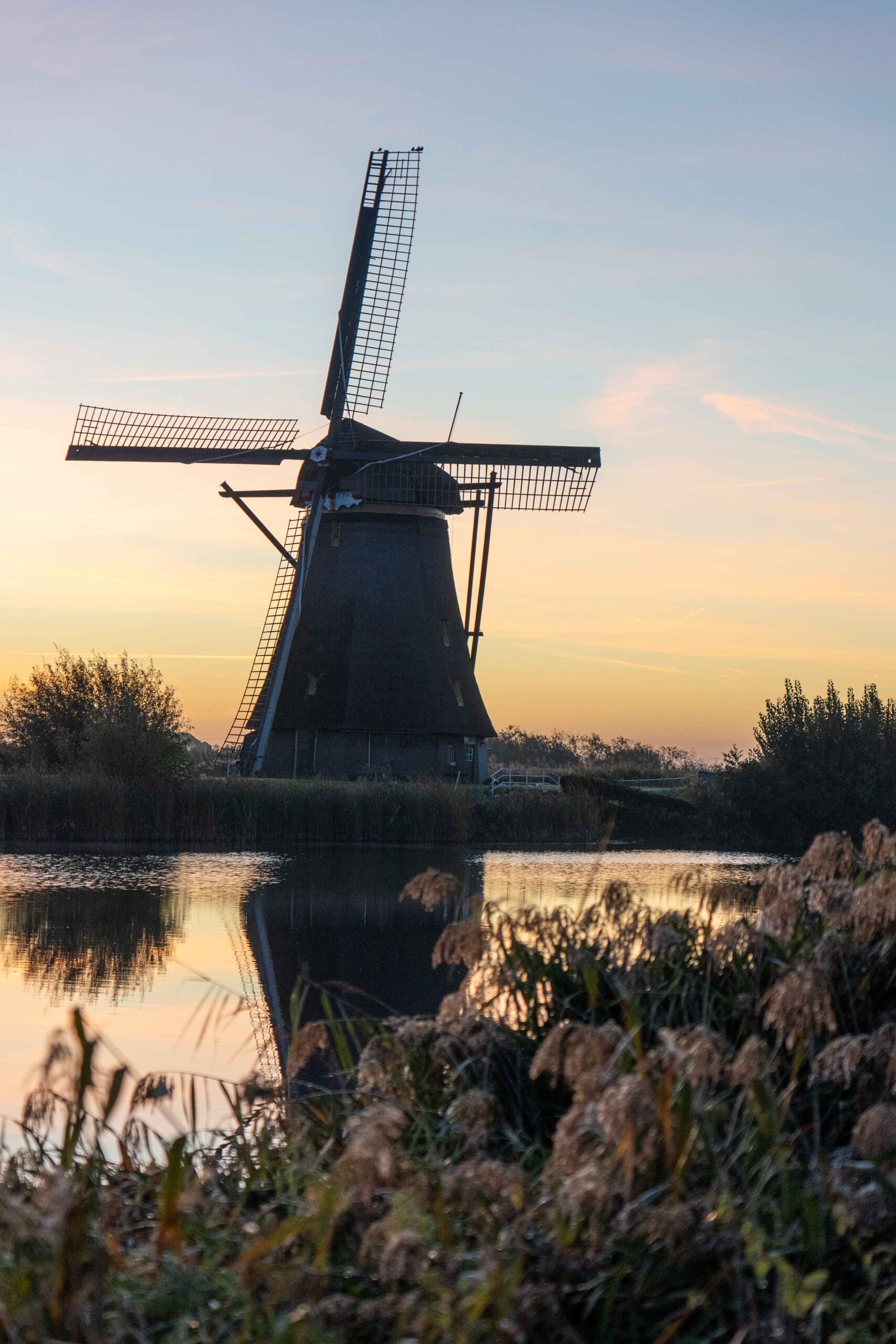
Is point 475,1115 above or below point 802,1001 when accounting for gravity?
below

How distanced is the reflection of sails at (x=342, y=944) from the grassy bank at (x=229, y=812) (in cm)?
466

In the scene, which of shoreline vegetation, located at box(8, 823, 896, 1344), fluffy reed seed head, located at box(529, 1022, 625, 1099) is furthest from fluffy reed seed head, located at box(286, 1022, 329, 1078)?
fluffy reed seed head, located at box(529, 1022, 625, 1099)

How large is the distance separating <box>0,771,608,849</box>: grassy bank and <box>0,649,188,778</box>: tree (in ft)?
3.95

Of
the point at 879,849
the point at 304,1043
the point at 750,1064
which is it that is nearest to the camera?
the point at 750,1064

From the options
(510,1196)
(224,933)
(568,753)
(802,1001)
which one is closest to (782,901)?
(802,1001)

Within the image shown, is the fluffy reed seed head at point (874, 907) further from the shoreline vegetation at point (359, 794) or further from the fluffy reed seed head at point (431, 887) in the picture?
the shoreline vegetation at point (359, 794)

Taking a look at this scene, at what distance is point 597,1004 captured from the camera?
142 inches

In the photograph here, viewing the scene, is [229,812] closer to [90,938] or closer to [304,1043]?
[90,938]

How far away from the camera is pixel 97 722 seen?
25.9 m

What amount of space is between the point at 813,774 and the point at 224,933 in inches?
774

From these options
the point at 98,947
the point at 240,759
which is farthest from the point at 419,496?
the point at 98,947

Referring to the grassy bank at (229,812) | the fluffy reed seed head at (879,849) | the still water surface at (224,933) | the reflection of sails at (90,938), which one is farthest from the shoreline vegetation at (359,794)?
the fluffy reed seed head at (879,849)

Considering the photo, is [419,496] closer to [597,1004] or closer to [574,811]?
[574,811]

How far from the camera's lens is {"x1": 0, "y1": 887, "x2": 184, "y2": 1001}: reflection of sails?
9312 mm
